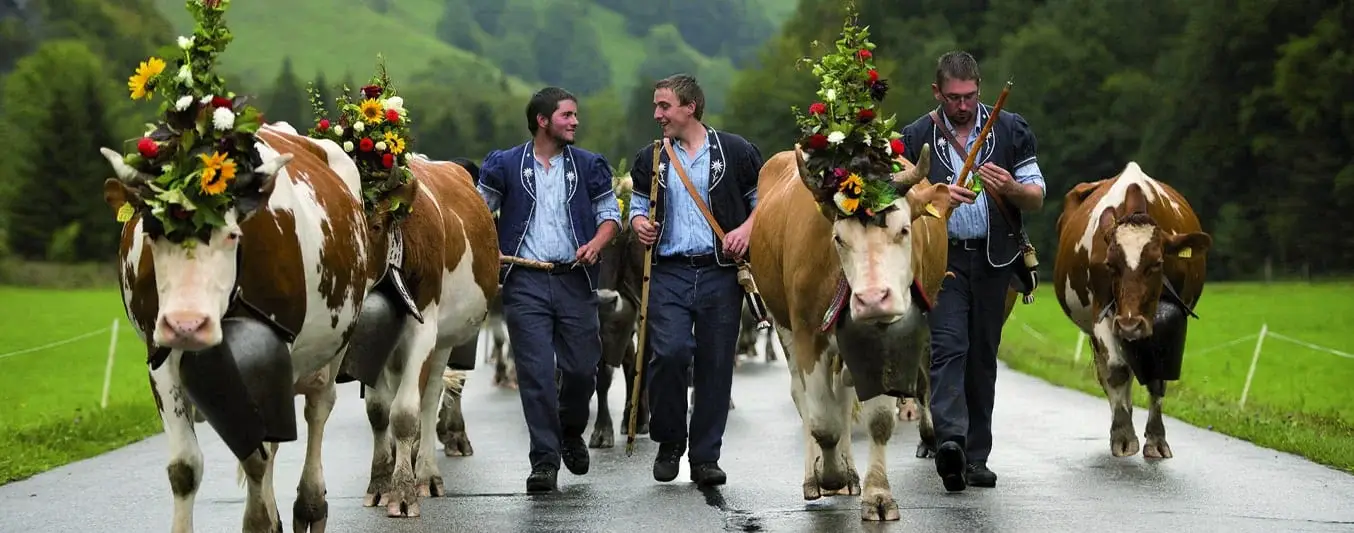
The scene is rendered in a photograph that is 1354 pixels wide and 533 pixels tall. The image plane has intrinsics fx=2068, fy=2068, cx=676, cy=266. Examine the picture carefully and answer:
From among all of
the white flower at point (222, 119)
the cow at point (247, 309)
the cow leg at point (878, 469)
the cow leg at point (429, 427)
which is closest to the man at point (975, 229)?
the cow leg at point (878, 469)

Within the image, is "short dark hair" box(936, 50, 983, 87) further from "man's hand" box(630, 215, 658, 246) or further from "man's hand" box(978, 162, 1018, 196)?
"man's hand" box(630, 215, 658, 246)

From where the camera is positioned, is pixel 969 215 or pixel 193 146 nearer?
pixel 193 146

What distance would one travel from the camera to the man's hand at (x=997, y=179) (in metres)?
11.6

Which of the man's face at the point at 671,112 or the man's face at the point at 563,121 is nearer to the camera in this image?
the man's face at the point at 671,112

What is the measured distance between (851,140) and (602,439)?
566 centimetres

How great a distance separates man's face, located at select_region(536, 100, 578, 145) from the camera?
1239 centimetres

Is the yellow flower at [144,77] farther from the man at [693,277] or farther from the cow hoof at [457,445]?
the cow hoof at [457,445]

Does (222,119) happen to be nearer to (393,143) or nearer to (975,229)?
(393,143)

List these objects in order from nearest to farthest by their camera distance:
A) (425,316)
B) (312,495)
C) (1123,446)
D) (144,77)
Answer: (144,77) < (312,495) < (425,316) < (1123,446)

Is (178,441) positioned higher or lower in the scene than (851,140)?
lower

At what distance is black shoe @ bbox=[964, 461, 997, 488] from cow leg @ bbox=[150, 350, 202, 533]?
15.9 feet

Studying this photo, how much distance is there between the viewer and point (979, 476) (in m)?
11.7

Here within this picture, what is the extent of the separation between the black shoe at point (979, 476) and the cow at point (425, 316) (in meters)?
3.02

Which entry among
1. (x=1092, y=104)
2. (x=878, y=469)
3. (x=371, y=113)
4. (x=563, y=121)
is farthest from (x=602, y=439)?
(x=1092, y=104)
